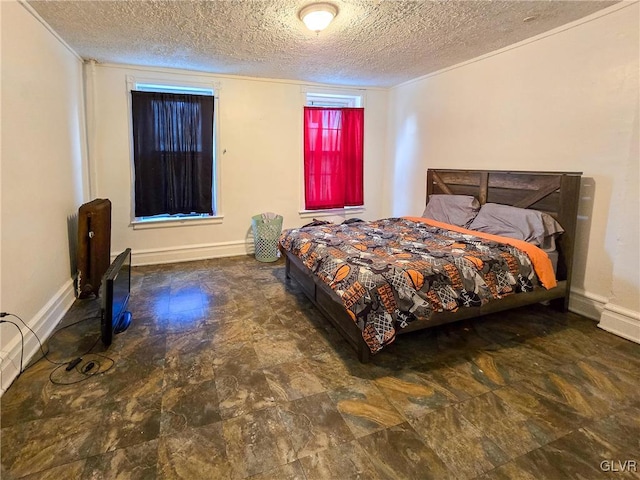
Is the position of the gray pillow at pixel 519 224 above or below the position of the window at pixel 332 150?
below

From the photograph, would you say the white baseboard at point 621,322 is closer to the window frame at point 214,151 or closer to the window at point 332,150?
the window at point 332,150

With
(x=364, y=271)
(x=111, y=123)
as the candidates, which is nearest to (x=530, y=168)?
(x=364, y=271)

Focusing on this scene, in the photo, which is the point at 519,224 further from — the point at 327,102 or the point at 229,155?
the point at 229,155

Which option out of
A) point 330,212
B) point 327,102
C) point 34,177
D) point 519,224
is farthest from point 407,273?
point 327,102

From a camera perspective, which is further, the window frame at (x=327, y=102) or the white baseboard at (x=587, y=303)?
the window frame at (x=327, y=102)

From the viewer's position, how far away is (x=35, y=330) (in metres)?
2.42

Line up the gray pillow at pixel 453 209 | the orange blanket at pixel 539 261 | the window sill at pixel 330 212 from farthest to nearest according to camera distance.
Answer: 1. the window sill at pixel 330 212
2. the gray pillow at pixel 453 209
3. the orange blanket at pixel 539 261

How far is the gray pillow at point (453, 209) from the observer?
366cm

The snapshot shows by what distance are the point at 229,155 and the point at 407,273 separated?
3315mm

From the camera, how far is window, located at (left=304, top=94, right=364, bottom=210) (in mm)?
5043

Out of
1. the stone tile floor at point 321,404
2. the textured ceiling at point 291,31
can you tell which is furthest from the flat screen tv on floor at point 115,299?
the textured ceiling at point 291,31

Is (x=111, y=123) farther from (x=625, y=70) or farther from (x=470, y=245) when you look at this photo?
(x=625, y=70)

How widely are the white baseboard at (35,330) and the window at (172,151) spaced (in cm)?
153

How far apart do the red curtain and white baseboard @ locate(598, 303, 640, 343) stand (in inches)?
137
